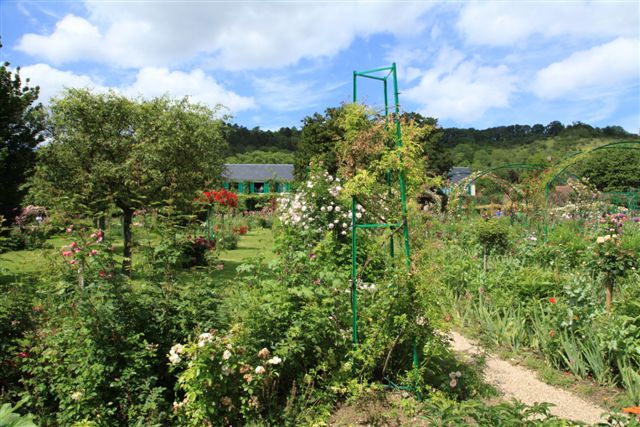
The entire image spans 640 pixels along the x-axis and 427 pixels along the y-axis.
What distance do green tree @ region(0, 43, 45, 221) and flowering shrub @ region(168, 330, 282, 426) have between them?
267 inches

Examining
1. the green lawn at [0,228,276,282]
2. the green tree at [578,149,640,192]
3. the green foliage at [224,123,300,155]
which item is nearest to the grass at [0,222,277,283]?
the green lawn at [0,228,276,282]

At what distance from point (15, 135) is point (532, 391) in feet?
30.7

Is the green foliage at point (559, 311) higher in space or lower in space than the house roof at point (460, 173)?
lower

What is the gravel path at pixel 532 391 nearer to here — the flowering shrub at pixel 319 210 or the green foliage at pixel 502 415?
the green foliage at pixel 502 415

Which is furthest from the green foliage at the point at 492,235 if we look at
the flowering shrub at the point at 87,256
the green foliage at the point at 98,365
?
the flowering shrub at the point at 87,256

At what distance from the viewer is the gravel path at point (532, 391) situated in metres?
3.23

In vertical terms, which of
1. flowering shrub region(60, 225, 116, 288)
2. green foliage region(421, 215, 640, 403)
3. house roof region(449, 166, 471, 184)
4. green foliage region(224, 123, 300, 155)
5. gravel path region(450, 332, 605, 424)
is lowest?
gravel path region(450, 332, 605, 424)

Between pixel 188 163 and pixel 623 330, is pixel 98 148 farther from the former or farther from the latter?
pixel 623 330

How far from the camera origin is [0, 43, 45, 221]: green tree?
790 cm

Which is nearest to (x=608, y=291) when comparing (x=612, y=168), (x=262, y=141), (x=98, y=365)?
(x=98, y=365)

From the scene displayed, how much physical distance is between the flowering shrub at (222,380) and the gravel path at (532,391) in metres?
1.40

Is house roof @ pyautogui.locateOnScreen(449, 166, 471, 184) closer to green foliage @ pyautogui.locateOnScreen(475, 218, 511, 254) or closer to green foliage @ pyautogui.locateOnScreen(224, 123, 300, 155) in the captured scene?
green foliage @ pyautogui.locateOnScreen(224, 123, 300, 155)

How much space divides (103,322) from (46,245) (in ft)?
5.11

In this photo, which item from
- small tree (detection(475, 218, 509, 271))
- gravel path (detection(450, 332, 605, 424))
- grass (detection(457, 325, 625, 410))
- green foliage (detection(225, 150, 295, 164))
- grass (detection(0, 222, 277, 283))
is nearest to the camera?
gravel path (detection(450, 332, 605, 424))
